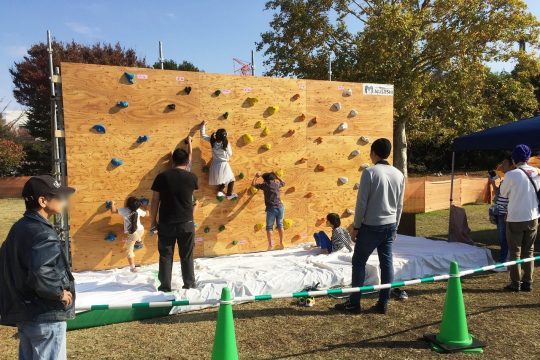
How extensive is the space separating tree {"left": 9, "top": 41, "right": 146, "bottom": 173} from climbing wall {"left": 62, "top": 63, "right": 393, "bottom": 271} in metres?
25.5

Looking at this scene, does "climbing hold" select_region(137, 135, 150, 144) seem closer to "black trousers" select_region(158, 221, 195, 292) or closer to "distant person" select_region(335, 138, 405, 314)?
"black trousers" select_region(158, 221, 195, 292)

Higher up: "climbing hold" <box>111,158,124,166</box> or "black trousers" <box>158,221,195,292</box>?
"climbing hold" <box>111,158,124,166</box>

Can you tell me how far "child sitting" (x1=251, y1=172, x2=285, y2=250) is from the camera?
8219 mm

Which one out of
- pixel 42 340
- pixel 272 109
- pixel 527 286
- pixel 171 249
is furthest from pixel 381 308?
pixel 272 109

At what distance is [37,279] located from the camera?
108 inches

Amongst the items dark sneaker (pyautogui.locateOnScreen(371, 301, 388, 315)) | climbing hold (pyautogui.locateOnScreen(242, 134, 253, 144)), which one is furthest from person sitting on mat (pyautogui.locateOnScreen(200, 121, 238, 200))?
dark sneaker (pyautogui.locateOnScreen(371, 301, 388, 315))

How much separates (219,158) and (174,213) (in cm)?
213

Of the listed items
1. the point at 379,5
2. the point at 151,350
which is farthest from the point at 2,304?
the point at 379,5

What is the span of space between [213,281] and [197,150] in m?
2.52

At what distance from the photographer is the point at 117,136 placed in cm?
721

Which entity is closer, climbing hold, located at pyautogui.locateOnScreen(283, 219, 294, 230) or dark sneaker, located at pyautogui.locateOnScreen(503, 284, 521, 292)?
dark sneaker, located at pyautogui.locateOnScreen(503, 284, 521, 292)

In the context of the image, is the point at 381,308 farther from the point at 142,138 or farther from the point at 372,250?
the point at 142,138

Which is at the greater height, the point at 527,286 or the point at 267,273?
the point at 267,273

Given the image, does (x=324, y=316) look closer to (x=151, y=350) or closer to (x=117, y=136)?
(x=151, y=350)
